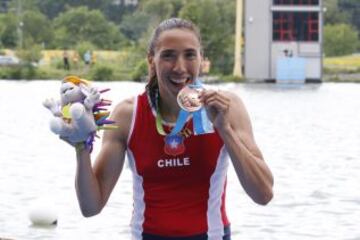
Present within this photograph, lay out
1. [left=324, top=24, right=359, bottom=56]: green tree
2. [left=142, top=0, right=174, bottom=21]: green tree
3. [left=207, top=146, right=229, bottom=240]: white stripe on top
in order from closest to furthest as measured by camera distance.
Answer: [left=207, top=146, right=229, bottom=240]: white stripe on top → [left=142, top=0, right=174, bottom=21]: green tree → [left=324, top=24, right=359, bottom=56]: green tree

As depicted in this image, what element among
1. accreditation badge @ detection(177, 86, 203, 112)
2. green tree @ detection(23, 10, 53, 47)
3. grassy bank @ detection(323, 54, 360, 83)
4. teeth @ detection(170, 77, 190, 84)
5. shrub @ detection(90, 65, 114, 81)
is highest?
teeth @ detection(170, 77, 190, 84)

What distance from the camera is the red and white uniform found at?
11.7 ft

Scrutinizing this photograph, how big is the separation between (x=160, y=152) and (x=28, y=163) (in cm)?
1408

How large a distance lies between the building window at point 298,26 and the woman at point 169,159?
53721 millimetres

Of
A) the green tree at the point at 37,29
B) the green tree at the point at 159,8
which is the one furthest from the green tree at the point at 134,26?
the green tree at the point at 159,8

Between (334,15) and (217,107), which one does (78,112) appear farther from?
(334,15)

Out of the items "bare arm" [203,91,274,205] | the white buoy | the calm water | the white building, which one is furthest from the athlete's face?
the white building

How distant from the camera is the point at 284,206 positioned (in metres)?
12.7

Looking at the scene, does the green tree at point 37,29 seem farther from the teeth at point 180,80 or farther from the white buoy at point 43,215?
the teeth at point 180,80

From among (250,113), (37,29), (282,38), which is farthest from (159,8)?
(250,113)

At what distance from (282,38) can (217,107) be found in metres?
54.8

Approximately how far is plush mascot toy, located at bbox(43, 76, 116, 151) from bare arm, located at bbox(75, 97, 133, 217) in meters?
0.08

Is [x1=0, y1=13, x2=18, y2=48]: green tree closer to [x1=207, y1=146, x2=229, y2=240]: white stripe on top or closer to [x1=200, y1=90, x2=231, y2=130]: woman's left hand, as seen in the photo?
[x1=207, y1=146, x2=229, y2=240]: white stripe on top

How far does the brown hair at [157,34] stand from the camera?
3555 mm
